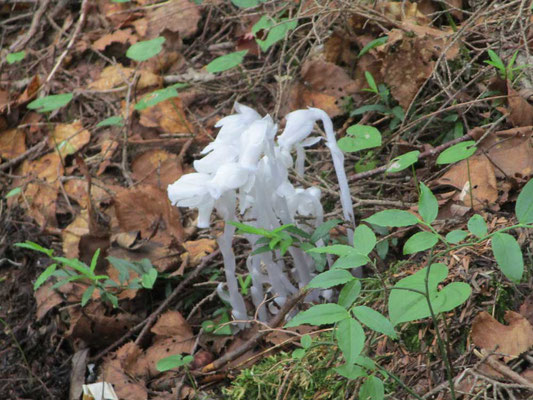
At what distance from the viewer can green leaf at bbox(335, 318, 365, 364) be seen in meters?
1.24

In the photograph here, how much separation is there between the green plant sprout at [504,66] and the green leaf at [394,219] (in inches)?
42.7

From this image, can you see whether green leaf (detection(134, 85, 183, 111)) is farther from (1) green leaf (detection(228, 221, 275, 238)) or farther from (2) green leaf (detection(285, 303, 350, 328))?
(2) green leaf (detection(285, 303, 350, 328))

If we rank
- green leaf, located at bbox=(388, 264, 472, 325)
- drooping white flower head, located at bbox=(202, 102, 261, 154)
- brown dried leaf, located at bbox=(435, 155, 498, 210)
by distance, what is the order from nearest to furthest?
green leaf, located at bbox=(388, 264, 472, 325) < drooping white flower head, located at bbox=(202, 102, 261, 154) < brown dried leaf, located at bbox=(435, 155, 498, 210)

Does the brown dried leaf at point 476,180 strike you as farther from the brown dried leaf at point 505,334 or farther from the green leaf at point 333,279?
the green leaf at point 333,279

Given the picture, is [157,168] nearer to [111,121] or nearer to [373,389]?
[111,121]

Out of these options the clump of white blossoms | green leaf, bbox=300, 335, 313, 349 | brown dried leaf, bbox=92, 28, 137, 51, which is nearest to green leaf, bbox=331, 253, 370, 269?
green leaf, bbox=300, 335, 313, 349

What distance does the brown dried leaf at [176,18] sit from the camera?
3.75m

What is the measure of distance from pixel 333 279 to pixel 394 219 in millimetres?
202

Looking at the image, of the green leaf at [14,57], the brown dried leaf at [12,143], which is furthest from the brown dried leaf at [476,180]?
the green leaf at [14,57]

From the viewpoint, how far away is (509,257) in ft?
4.23

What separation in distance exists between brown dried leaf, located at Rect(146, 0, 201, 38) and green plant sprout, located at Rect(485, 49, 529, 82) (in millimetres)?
1941

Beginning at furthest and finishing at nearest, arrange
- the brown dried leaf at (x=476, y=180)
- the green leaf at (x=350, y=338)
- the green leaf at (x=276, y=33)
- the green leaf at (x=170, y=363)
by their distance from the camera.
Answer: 1. the green leaf at (x=276, y=33)
2. the brown dried leaf at (x=476, y=180)
3. the green leaf at (x=170, y=363)
4. the green leaf at (x=350, y=338)

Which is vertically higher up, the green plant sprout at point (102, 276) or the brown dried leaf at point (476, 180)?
the brown dried leaf at point (476, 180)

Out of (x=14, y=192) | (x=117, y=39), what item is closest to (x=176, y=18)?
(x=117, y=39)
